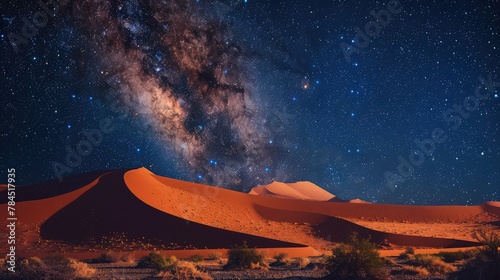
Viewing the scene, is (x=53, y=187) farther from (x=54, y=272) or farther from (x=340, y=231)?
(x=54, y=272)

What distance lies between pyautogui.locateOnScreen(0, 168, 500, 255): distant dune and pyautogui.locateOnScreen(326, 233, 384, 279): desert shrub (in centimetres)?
1028

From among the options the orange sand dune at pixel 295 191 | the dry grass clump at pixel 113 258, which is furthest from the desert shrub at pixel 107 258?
the orange sand dune at pixel 295 191

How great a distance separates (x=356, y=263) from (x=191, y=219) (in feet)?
73.3

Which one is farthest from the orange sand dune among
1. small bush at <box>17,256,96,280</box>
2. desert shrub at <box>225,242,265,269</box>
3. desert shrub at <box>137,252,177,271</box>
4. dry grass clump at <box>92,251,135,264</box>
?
small bush at <box>17,256,96,280</box>

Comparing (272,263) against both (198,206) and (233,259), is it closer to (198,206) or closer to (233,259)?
(233,259)

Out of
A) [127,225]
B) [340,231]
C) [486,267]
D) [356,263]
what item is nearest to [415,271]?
[356,263]

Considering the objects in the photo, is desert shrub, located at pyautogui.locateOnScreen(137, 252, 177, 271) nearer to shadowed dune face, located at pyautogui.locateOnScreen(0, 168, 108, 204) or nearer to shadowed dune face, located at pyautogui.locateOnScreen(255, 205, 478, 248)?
shadowed dune face, located at pyautogui.locateOnScreen(255, 205, 478, 248)

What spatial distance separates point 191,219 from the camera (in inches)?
1416

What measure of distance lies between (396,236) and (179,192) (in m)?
22.8

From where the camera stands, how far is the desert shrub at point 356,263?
50.5 ft

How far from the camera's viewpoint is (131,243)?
2873 centimetres

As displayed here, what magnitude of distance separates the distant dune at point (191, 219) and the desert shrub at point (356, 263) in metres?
10.3

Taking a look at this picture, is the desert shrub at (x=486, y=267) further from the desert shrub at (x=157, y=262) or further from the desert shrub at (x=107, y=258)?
the desert shrub at (x=107, y=258)

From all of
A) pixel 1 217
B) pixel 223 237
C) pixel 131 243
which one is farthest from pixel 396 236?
pixel 1 217
